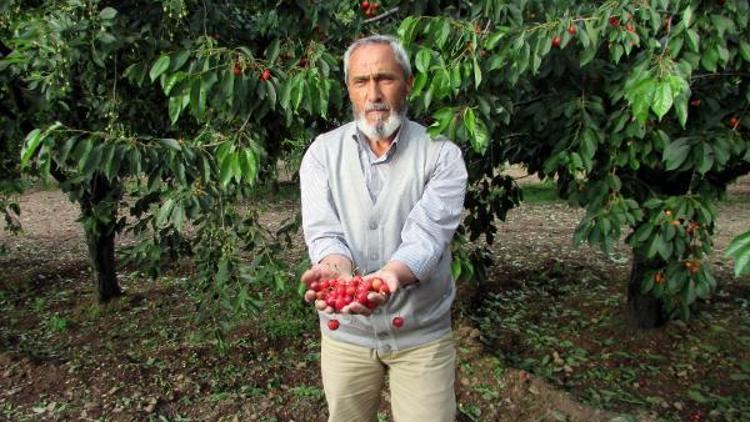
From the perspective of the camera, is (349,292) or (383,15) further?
(383,15)

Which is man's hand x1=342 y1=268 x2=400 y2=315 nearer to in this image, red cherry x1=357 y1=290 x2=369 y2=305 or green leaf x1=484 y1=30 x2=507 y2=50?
red cherry x1=357 y1=290 x2=369 y2=305

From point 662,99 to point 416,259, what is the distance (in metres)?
1.03

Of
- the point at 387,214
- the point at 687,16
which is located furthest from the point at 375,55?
the point at 687,16

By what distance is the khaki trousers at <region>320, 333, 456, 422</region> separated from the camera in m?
1.87

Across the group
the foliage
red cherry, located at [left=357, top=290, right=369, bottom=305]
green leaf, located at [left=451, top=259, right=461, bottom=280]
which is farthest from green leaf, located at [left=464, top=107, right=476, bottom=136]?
red cherry, located at [left=357, top=290, right=369, bottom=305]

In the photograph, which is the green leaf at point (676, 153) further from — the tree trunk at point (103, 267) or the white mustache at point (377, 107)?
the tree trunk at point (103, 267)

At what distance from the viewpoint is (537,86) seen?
3043 millimetres

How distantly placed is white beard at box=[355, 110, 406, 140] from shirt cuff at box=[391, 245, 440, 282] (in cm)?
34

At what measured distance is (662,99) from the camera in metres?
2.00

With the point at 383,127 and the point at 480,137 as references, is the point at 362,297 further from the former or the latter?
the point at 480,137

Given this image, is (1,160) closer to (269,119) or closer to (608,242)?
(269,119)

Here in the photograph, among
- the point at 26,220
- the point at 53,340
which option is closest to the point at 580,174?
the point at 53,340

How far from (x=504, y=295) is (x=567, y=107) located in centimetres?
330

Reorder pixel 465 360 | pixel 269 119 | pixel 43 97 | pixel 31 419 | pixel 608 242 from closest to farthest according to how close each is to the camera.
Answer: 1. pixel 608 242
2. pixel 269 119
3. pixel 43 97
4. pixel 31 419
5. pixel 465 360
